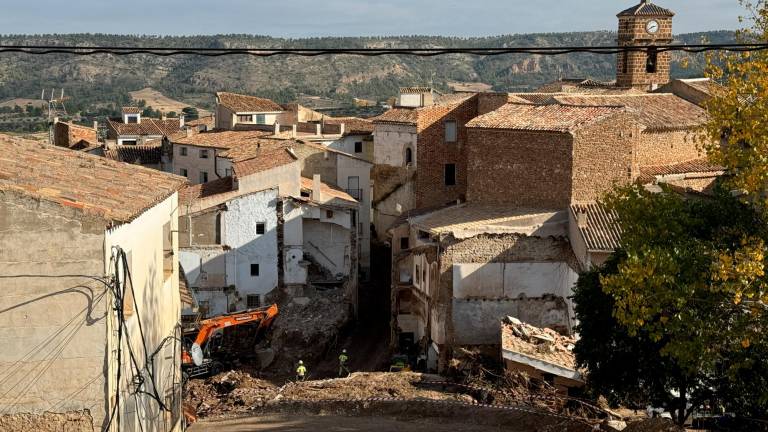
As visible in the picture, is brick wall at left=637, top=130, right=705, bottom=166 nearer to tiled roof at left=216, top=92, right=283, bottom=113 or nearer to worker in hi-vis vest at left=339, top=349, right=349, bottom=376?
worker in hi-vis vest at left=339, top=349, right=349, bottom=376

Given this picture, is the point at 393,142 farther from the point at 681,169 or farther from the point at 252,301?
the point at 681,169

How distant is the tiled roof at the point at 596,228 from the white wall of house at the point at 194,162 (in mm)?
24148

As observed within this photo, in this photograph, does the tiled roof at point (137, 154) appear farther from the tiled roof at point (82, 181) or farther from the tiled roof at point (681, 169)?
the tiled roof at point (82, 181)

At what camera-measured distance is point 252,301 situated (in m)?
42.1

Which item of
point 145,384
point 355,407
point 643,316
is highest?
point 643,316

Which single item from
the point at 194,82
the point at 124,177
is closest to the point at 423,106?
the point at 124,177

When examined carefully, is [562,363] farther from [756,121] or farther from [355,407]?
[756,121]

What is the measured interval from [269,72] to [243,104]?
95860 millimetres

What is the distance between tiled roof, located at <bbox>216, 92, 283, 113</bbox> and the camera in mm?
69000

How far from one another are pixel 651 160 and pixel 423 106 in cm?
1083

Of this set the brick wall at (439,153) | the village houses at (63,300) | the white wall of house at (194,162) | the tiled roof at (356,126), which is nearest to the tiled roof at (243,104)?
the tiled roof at (356,126)

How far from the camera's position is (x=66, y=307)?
1386 centimetres

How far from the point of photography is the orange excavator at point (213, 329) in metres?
34.0

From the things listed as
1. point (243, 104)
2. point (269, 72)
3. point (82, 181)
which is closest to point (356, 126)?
point (243, 104)
